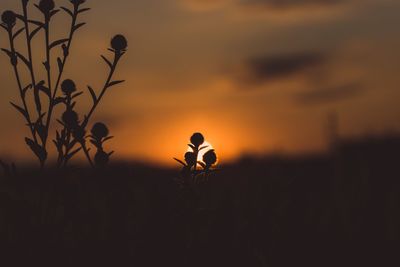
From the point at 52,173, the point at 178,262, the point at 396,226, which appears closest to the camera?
the point at 178,262

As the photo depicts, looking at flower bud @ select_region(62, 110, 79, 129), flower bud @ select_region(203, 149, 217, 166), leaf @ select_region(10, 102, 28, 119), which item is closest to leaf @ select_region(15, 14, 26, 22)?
leaf @ select_region(10, 102, 28, 119)

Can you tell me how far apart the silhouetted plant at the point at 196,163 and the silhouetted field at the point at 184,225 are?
90 millimetres

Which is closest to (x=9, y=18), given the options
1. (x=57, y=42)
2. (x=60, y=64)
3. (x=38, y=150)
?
(x=57, y=42)

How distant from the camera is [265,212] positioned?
19.3 ft

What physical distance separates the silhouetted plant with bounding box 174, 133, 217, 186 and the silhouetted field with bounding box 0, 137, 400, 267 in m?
0.09

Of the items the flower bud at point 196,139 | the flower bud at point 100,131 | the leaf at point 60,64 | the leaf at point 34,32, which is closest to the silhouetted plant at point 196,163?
the flower bud at point 196,139

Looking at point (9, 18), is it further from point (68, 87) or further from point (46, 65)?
point (68, 87)

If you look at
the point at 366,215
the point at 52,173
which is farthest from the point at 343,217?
the point at 52,173

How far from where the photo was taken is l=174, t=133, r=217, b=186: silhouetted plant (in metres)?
5.68

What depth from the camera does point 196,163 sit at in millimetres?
5832

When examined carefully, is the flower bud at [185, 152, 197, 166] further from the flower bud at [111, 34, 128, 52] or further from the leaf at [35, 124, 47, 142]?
the leaf at [35, 124, 47, 142]

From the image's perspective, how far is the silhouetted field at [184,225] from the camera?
214 inches

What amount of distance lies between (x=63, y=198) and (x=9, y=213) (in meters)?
0.43

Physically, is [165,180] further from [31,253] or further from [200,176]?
[31,253]
